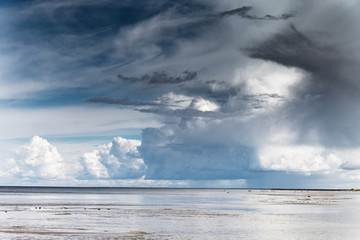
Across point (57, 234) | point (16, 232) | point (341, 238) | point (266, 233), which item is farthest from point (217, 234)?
point (16, 232)

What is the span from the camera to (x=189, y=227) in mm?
55406

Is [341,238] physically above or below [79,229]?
below

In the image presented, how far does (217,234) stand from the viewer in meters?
49.0

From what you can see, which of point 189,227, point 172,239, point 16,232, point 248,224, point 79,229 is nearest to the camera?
point 172,239

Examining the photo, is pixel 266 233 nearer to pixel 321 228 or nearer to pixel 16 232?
pixel 321 228

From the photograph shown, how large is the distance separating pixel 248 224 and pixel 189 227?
30.3 feet

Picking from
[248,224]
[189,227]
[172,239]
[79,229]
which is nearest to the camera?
[172,239]

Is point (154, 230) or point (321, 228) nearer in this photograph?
point (154, 230)

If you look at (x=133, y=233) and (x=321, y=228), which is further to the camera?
(x=321, y=228)

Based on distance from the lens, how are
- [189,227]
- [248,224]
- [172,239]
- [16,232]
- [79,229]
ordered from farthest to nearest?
1. [248,224]
2. [189,227]
3. [79,229]
4. [16,232]
5. [172,239]

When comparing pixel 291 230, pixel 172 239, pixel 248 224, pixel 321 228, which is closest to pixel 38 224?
pixel 172 239

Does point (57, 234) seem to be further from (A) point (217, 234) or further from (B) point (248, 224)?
(B) point (248, 224)

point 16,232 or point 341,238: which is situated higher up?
point 16,232

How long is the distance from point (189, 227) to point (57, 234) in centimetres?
1641
